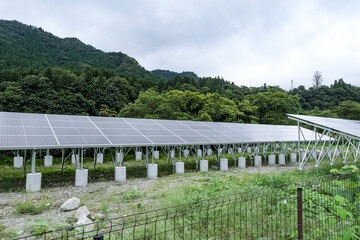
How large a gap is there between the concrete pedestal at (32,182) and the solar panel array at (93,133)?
1.26 m

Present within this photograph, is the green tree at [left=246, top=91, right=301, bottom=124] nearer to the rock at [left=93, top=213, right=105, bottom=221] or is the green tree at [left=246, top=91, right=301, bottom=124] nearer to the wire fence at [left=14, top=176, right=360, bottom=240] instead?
the wire fence at [left=14, top=176, right=360, bottom=240]

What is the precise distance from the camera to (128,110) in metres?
26.3

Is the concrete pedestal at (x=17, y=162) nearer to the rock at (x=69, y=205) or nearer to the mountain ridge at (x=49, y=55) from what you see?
the rock at (x=69, y=205)

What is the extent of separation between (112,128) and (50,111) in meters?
20.2

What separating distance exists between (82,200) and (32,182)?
2722mm

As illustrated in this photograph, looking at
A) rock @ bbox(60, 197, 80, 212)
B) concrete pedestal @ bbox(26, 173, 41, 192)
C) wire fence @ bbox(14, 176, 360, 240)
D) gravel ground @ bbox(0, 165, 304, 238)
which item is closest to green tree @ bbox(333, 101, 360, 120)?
gravel ground @ bbox(0, 165, 304, 238)

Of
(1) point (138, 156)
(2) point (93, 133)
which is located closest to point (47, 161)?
(1) point (138, 156)

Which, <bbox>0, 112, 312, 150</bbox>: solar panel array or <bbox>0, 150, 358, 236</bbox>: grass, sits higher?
<bbox>0, 112, 312, 150</bbox>: solar panel array

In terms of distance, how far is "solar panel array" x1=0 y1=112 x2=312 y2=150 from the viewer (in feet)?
32.4

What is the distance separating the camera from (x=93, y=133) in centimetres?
1230

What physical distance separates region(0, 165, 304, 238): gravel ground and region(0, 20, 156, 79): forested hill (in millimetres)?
39715

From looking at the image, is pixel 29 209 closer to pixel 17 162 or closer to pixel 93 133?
pixel 93 133

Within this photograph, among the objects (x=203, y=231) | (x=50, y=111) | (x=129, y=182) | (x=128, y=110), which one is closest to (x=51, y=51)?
(x=50, y=111)

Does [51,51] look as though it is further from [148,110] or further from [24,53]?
[148,110]
